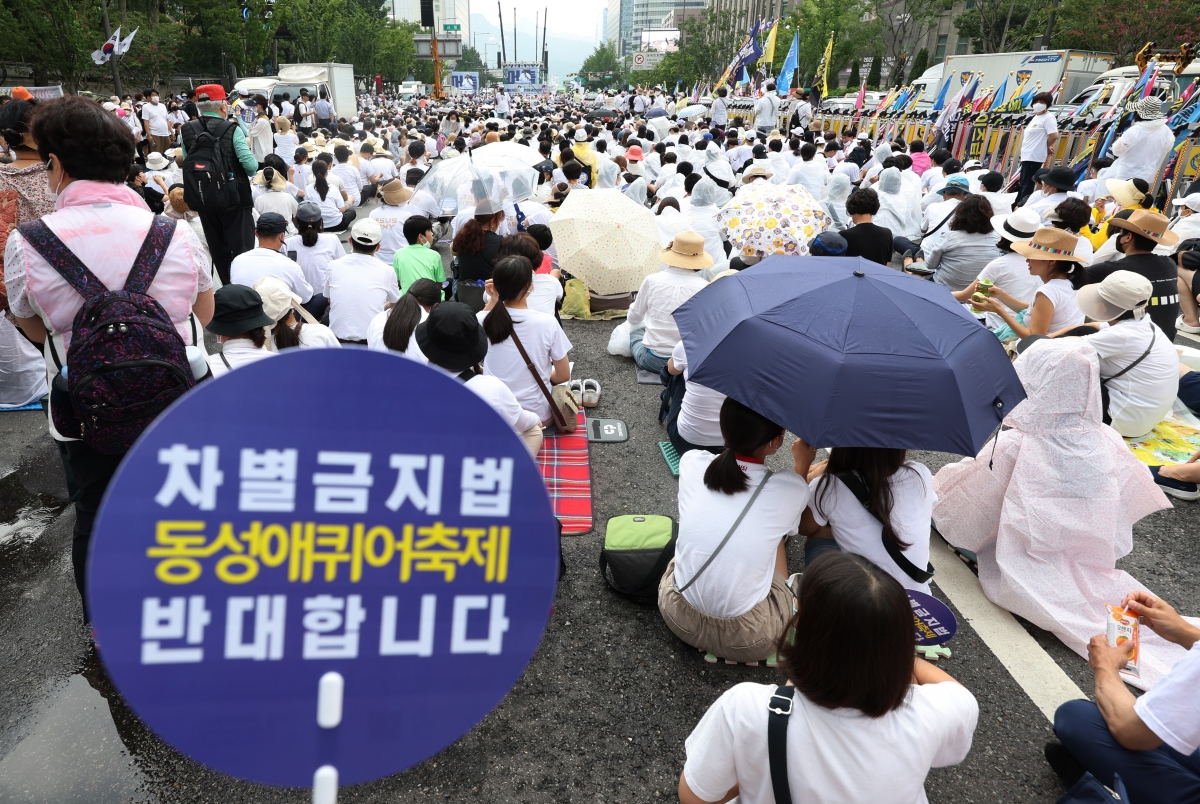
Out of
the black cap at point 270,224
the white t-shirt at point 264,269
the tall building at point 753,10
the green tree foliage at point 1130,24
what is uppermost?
the tall building at point 753,10

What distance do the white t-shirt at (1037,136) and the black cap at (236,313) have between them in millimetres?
13242

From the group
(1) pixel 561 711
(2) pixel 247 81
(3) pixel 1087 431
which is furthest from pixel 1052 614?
(2) pixel 247 81

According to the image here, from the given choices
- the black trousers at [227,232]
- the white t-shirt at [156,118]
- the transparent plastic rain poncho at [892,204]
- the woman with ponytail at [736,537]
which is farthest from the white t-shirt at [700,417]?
the white t-shirt at [156,118]

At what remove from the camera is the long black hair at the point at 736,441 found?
8.64 feet

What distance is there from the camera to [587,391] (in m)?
5.51

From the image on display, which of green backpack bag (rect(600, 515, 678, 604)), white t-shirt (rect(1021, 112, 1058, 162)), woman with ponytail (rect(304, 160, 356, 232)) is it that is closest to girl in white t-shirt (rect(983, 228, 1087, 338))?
green backpack bag (rect(600, 515, 678, 604))

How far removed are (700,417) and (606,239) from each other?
126 inches

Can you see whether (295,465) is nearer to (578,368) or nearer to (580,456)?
(580,456)

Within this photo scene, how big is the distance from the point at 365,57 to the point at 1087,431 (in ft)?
200

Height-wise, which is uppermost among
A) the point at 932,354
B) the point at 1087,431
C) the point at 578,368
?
the point at 932,354

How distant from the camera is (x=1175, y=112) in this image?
11.2m

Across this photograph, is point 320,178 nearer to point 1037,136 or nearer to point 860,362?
point 860,362

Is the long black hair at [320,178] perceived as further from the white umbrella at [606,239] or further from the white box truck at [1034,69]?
the white box truck at [1034,69]

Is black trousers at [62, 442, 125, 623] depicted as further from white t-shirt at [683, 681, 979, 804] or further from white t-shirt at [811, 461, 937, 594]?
white t-shirt at [811, 461, 937, 594]
